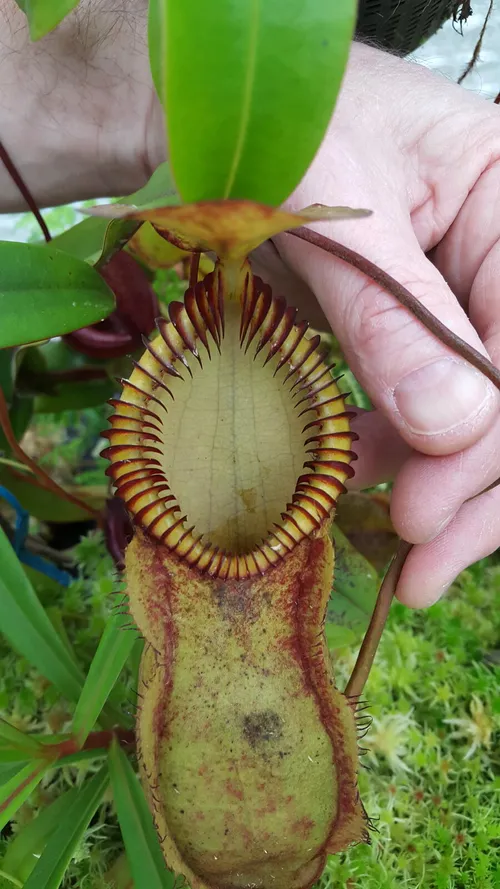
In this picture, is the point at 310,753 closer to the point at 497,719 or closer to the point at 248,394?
the point at 248,394

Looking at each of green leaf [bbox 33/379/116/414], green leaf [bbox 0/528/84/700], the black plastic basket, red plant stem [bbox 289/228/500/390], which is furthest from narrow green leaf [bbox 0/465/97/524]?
the black plastic basket

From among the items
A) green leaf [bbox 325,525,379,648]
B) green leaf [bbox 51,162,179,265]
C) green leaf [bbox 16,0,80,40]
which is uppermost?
green leaf [bbox 16,0,80,40]

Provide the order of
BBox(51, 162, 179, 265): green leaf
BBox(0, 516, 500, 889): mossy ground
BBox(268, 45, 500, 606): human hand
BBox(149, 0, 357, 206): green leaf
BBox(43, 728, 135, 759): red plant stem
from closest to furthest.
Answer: BBox(149, 0, 357, 206): green leaf, BBox(51, 162, 179, 265): green leaf, BBox(268, 45, 500, 606): human hand, BBox(43, 728, 135, 759): red plant stem, BBox(0, 516, 500, 889): mossy ground

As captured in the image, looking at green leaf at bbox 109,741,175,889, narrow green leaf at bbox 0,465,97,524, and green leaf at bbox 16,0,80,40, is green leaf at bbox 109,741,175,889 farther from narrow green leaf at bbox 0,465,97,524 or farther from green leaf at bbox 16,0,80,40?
green leaf at bbox 16,0,80,40

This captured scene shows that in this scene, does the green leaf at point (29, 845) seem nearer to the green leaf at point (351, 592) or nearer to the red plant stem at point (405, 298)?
the green leaf at point (351, 592)

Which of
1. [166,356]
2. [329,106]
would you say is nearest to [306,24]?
[329,106]

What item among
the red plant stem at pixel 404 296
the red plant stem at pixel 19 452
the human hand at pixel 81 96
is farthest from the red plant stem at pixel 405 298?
the human hand at pixel 81 96

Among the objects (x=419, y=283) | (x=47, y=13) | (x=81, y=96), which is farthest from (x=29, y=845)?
(x=81, y=96)
